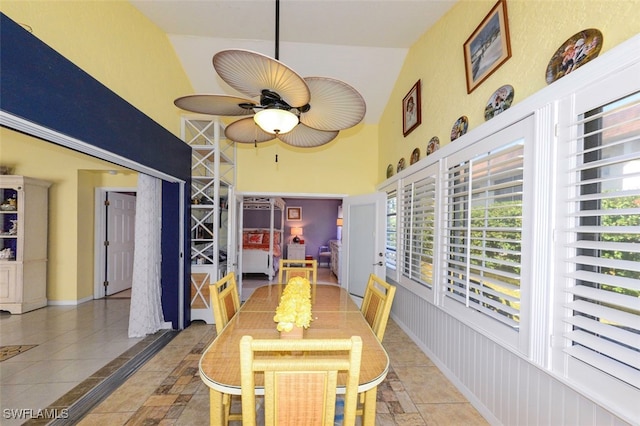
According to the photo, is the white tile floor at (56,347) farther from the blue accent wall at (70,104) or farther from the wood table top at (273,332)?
the blue accent wall at (70,104)

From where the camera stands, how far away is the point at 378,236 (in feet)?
12.7

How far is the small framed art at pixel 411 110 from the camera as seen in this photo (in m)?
3.20

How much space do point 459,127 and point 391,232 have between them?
1937 mm

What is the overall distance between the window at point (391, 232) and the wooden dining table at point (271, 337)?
1481 mm

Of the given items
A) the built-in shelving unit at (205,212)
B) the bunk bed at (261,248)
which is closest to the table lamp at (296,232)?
the bunk bed at (261,248)

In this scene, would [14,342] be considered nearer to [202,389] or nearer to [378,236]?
[202,389]

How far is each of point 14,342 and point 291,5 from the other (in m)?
4.61

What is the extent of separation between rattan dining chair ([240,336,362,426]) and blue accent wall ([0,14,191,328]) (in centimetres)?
176

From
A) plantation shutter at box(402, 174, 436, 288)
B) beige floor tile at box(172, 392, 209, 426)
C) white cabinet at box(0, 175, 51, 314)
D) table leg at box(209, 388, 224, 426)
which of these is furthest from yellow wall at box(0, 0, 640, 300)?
beige floor tile at box(172, 392, 209, 426)

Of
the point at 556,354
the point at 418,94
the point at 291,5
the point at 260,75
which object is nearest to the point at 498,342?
the point at 556,354

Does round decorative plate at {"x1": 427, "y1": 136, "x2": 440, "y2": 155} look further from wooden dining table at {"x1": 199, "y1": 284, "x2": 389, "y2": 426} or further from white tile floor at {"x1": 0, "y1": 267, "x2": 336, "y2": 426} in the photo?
white tile floor at {"x1": 0, "y1": 267, "x2": 336, "y2": 426}

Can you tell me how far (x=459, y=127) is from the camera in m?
2.39

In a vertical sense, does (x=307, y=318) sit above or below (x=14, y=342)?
above

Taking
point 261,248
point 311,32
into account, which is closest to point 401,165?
point 311,32
